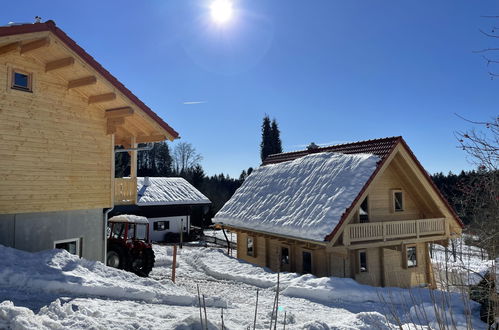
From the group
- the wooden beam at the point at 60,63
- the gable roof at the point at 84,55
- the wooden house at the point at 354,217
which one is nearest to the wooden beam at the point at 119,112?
the gable roof at the point at 84,55

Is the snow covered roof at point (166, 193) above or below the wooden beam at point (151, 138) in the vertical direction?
below

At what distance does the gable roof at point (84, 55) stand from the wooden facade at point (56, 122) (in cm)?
2

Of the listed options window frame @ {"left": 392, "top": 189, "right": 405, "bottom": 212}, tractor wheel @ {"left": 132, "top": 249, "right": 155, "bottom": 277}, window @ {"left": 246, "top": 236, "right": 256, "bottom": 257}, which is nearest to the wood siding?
tractor wheel @ {"left": 132, "top": 249, "right": 155, "bottom": 277}

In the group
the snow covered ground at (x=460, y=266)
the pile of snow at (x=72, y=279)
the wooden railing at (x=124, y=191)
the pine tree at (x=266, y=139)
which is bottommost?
the pile of snow at (x=72, y=279)

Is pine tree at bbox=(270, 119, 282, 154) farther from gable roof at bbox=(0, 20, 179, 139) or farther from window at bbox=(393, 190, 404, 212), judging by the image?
gable roof at bbox=(0, 20, 179, 139)

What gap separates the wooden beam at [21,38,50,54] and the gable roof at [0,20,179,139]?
11.7 inches

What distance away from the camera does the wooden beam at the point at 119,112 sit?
39.3 ft

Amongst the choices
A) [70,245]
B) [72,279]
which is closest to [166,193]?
[70,245]

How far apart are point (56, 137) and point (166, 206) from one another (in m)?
22.4

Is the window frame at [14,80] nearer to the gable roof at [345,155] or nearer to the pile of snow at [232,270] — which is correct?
the pile of snow at [232,270]

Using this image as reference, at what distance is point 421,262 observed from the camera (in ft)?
63.3

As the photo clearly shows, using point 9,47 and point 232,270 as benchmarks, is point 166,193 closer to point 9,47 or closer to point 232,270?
point 232,270

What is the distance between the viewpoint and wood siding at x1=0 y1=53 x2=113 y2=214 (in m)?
9.85

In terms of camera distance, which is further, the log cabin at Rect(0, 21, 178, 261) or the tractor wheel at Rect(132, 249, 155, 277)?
the tractor wheel at Rect(132, 249, 155, 277)
